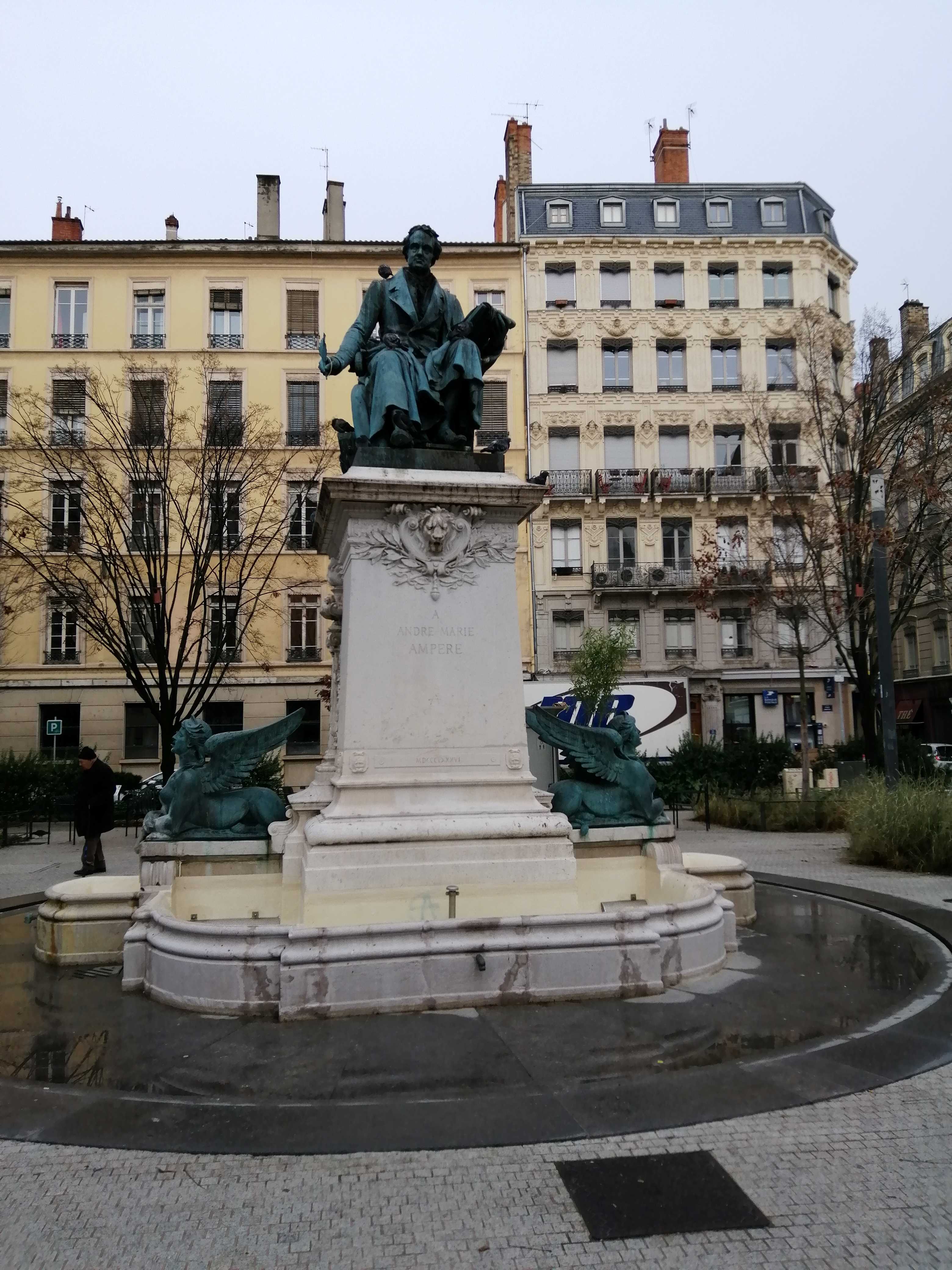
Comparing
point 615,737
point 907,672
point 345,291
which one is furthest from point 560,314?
point 615,737

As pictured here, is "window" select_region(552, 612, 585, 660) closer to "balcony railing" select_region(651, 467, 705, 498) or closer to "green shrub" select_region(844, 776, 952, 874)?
"balcony railing" select_region(651, 467, 705, 498)

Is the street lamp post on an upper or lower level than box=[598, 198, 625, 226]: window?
lower

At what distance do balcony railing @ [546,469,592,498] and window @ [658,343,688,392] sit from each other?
5096mm

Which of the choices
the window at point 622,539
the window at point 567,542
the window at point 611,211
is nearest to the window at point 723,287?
the window at point 611,211

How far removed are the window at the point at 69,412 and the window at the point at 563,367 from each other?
17.8 m

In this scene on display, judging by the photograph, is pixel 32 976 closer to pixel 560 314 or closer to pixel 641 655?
pixel 641 655

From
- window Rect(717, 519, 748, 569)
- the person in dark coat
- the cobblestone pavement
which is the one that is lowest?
the cobblestone pavement

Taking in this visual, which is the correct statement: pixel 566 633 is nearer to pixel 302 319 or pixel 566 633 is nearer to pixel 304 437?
pixel 304 437

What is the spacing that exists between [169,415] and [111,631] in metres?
5.04

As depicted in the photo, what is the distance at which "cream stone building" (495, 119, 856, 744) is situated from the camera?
36.8 metres

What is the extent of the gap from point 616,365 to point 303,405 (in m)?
13.0

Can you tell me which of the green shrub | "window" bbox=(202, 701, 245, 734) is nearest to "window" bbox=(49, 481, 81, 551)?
"window" bbox=(202, 701, 245, 734)

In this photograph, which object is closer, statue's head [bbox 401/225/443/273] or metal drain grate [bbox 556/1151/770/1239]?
metal drain grate [bbox 556/1151/770/1239]

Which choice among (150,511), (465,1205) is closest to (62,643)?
(150,511)
